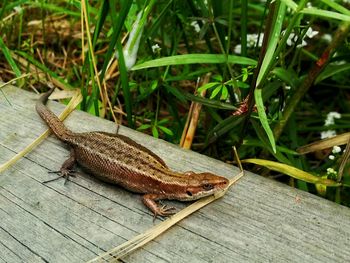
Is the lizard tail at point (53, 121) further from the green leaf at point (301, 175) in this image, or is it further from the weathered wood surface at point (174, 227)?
the green leaf at point (301, 175)

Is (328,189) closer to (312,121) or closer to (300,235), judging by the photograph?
(312,121)

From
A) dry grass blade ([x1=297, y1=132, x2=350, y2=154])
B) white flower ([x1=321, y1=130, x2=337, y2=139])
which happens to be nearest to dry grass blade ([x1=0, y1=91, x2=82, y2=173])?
dry grass blade ([x1=297, y1=132, x2=350, y2=154])

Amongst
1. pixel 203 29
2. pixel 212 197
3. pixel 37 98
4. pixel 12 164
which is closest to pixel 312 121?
pixel 203 29

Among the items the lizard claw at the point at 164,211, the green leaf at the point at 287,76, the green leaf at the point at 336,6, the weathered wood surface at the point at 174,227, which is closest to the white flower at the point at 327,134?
the green leaf at the point at 287,76

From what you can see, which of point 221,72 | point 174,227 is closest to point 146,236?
point 174,227

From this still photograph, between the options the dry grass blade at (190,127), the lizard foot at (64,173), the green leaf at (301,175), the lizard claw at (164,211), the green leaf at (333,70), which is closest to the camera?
the lizard claw at (164,211)

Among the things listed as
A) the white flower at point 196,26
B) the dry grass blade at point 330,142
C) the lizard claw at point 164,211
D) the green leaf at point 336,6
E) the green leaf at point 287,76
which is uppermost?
the green leaf at point 336,6

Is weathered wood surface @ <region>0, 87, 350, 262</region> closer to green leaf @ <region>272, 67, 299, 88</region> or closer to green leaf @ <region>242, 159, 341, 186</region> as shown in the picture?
green leaf @ <region>242, 159, 341, 186</region>
